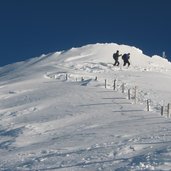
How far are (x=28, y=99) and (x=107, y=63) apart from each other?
61.7 ft

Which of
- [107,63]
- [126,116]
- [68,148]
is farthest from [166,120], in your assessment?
[107,63]

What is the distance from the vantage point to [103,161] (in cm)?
1839

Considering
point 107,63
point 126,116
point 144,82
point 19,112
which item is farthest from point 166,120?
point 107,63

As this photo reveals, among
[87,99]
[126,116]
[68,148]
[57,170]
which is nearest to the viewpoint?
[57,170]

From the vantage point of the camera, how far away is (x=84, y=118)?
29.3 m

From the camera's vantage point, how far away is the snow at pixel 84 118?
19.1 metres

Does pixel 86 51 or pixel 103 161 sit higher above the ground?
pixel 86 51

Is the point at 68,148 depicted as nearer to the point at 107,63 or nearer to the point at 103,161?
the point at 103,161

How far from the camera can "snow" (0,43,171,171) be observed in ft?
62.6

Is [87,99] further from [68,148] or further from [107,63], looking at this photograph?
[107,63]

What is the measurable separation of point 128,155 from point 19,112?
51.3 ft

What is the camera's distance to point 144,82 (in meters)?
45.2

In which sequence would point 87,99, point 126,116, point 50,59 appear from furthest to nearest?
point 50,59 < point 87,99 < point 126,116

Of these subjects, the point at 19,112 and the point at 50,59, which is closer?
the point at 19,112
